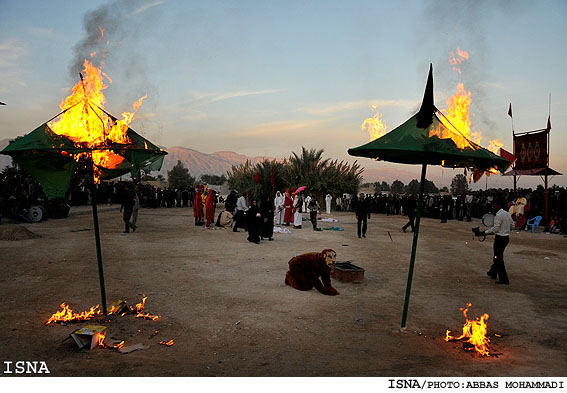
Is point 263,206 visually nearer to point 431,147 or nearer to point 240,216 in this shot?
point 240,216

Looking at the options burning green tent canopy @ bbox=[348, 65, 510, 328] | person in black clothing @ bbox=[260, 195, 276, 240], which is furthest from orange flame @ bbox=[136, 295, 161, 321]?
person in black clothing @ bbox=[260, 195, 276, 240]

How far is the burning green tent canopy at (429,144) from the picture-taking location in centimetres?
520

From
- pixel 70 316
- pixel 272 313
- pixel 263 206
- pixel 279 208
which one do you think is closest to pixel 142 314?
pixel 70 316

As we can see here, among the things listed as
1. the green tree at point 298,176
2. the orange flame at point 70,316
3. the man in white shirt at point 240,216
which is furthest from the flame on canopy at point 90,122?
the green tree at point 298,176

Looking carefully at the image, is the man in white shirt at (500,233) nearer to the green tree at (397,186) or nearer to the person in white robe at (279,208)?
the person in white robe at (279,208)

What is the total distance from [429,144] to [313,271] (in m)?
3.30

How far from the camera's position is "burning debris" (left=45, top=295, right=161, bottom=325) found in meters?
5.54

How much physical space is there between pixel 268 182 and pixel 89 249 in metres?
27.5

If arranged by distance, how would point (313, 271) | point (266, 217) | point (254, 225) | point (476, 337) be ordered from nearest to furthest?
1. point (476, 337)
2. point (313, 271)
3. point (254, 225)
4. point (266, 217)

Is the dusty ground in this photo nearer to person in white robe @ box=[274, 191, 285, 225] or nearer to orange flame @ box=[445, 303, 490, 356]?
orange flame @ box=[445, 303, 490, 356]

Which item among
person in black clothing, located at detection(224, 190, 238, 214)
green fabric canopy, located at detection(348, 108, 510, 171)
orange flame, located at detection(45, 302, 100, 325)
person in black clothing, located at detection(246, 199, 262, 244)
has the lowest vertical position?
orange flame, located at detection(45, 302, 100, 325)

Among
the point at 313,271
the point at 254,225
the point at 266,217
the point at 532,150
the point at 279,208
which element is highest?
the point at 532,150

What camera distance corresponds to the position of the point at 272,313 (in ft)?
20.1

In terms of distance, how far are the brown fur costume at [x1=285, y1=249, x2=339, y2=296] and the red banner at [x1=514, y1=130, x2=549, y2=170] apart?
64.2 feet
